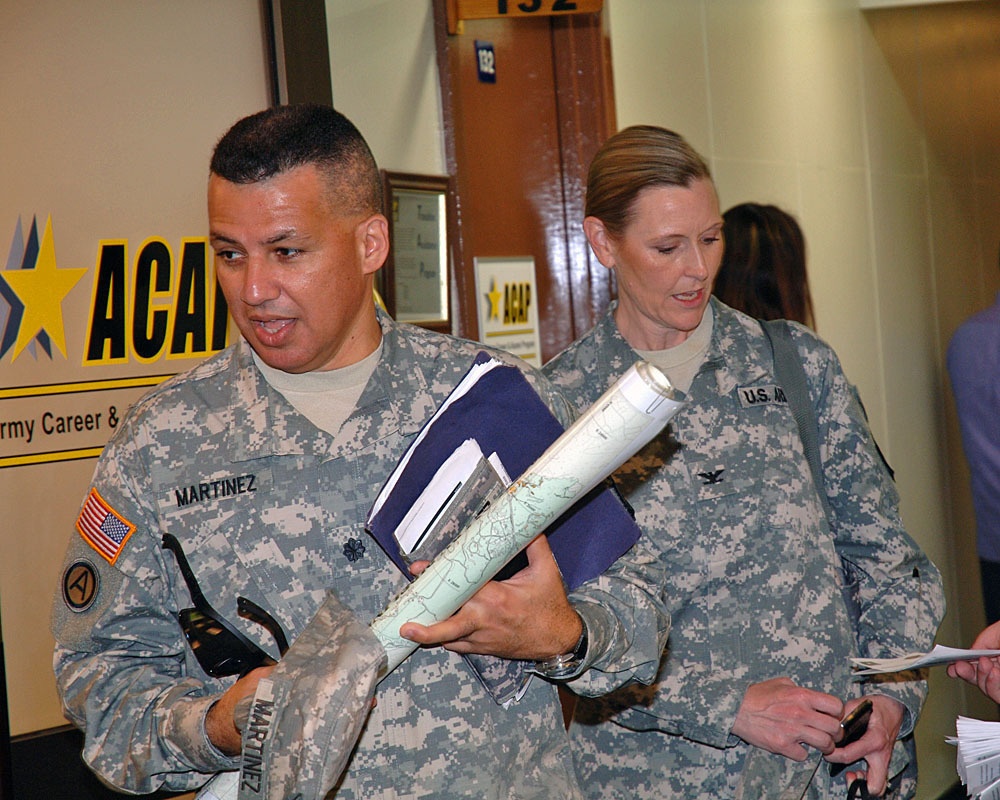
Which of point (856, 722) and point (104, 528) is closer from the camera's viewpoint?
point (104, 528)

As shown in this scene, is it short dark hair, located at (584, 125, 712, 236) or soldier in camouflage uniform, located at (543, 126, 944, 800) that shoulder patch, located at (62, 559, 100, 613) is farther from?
short dark hair, located at (584, 125, 712, 236)

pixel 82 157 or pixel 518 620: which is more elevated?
pixel 82 157

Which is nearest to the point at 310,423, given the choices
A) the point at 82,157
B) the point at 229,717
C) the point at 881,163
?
the point at 229,717

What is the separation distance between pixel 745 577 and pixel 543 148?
5.40 feet

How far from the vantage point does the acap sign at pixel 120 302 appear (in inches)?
87.2

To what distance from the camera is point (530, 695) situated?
155 centimetres

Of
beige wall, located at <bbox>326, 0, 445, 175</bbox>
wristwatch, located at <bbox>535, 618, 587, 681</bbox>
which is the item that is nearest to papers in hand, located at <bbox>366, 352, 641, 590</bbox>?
wristwatch, located at <bbox>535, 618, 587, 681</bbox>

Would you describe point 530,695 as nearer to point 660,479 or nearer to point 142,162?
point 660,479

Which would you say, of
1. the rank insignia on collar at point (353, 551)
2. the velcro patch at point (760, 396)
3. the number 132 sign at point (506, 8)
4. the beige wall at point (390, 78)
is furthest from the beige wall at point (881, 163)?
the rank insignia on collar at point (353, 551)

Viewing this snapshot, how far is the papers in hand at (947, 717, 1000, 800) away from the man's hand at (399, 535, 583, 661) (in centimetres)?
46

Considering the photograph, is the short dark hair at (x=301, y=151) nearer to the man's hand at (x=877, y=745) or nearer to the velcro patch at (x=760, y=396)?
the velcro patch at (x=760, y=396)

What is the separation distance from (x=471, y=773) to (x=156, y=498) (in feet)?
1.74

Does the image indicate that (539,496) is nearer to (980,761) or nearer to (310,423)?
(310,423)

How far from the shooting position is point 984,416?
353cm
